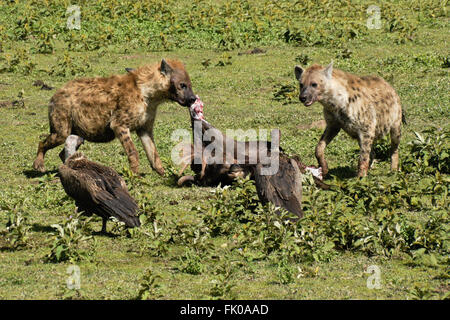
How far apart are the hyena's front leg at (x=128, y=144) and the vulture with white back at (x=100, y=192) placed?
2582mm

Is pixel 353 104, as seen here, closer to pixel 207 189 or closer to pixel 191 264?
pixel 207 189

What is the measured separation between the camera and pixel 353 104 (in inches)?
472

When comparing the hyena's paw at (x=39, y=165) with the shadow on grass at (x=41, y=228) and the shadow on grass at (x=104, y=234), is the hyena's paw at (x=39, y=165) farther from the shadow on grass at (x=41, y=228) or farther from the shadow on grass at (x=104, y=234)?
the shadow on grass at (x=104, y=234)

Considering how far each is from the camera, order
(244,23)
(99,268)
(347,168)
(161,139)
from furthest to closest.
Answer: (244,23)
(161,139)
(347,168)
(99,268)

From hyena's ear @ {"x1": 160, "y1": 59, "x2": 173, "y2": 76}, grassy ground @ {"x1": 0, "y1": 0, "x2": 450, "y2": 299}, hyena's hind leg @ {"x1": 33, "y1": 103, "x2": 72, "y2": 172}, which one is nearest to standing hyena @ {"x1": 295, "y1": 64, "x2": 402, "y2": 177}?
grassy ground @ {"x1": 0, "y1": 0, "x2": 450, "y2": 299}

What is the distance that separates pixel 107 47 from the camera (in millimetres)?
19984

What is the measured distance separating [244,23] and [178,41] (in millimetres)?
1754

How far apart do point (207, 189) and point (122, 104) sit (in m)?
1.69

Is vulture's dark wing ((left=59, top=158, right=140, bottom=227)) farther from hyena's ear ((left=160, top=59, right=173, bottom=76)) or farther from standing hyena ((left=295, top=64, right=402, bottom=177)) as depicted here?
standing hyena ((left=295, top=64, right=402, bottom=177))

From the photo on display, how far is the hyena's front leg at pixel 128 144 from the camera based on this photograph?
1214 centimetres

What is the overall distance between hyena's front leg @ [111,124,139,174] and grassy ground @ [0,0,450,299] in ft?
0.70

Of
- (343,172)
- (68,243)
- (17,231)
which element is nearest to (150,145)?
(343,172)

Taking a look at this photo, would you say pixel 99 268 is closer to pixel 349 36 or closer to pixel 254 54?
pixel 254 54

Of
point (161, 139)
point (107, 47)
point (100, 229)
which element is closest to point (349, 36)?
point (107, 47)
